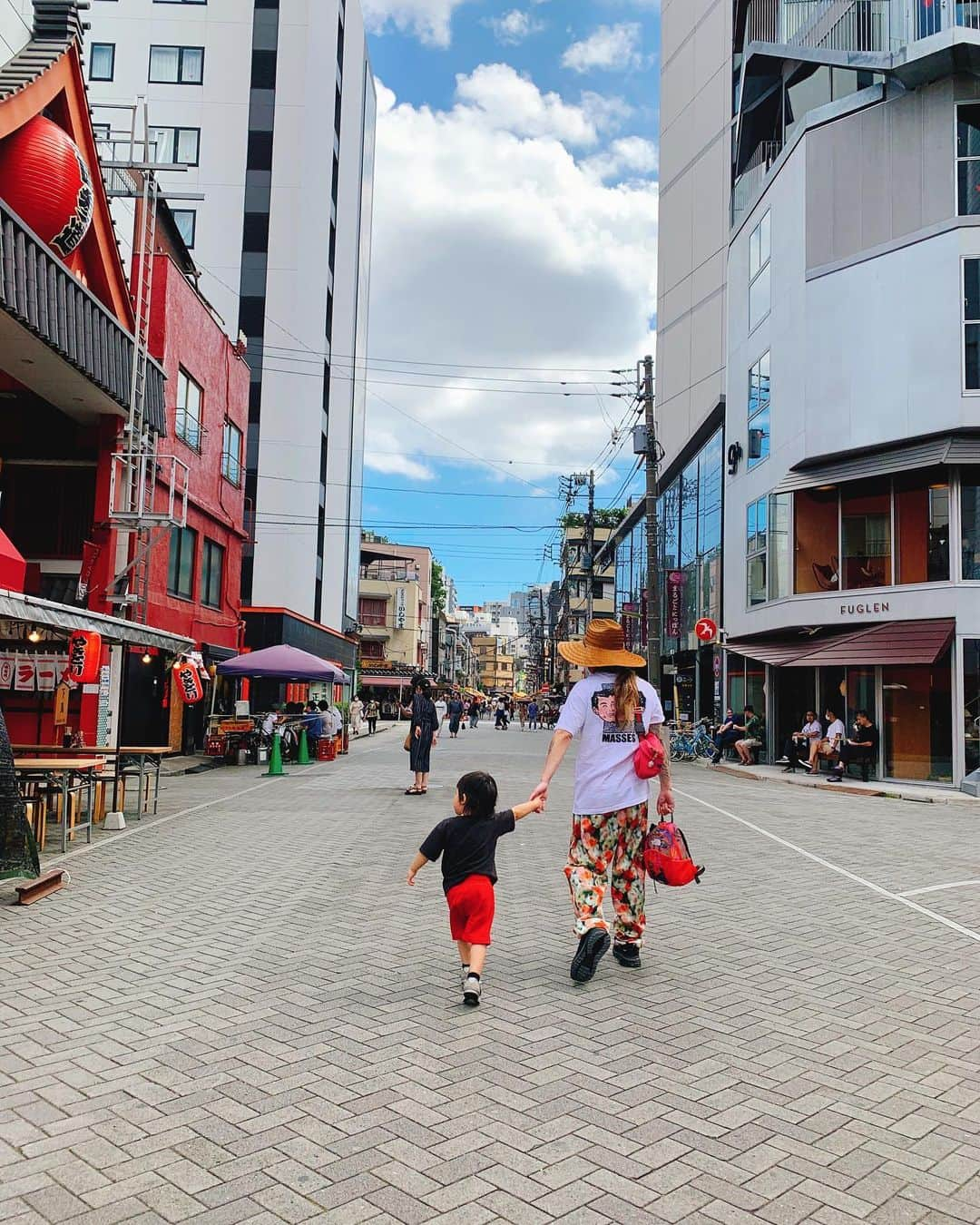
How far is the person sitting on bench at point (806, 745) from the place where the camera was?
23062 mm

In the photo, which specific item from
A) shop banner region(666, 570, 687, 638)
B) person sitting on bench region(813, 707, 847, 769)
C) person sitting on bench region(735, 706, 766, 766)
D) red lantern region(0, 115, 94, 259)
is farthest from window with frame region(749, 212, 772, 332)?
red lantern region(0, 115, 94, 259)

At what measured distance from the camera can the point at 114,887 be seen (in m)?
8.41

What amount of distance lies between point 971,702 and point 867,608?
3090mm

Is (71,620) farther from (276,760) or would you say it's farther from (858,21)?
(858,21)

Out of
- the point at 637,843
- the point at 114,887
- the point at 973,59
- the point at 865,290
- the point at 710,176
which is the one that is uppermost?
the point at 710,176

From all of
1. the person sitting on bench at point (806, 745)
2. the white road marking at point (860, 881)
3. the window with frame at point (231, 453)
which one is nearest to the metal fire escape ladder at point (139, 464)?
the window with frame at point (231, 453)

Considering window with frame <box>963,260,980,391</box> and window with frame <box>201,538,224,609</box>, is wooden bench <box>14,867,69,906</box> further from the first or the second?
window with frame <box>963,260,980,391</box>

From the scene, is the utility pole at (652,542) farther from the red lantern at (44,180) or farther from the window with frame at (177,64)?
the window with frame at (177,64)

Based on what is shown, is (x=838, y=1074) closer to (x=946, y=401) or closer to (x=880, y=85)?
(x=946, y=401)

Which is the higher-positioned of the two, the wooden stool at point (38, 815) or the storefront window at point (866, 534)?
the storefront window at point (866, 534)

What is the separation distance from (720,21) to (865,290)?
2472cm

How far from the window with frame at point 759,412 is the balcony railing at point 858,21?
7.44m

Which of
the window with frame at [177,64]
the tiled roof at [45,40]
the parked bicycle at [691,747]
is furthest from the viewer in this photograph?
the window with frame at [177,64]

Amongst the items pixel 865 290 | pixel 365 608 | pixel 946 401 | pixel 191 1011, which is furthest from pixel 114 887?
pixel 365 608
